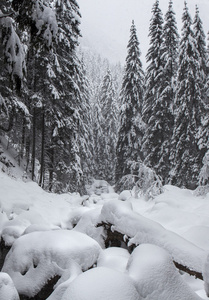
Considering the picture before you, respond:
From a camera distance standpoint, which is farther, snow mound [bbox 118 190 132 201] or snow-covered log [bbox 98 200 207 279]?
snow mound [bbox 118 190 132 201]

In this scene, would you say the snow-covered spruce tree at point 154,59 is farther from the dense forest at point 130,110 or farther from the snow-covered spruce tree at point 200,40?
the snow-covered spruce tree at point 200,40

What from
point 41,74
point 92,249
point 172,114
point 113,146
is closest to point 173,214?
point 92,249

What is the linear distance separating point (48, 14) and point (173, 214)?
5.53 meters

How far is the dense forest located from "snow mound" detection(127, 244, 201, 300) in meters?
6.47

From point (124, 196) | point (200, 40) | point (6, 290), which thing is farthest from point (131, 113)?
point (6, 290)

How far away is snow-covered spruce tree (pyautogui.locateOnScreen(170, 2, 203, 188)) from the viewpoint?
1886cm

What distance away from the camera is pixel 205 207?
684 cm

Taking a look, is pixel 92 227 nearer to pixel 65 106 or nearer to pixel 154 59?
pixel 65 106

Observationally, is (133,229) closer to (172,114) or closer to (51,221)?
(51,221)

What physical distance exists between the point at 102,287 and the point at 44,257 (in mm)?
1553

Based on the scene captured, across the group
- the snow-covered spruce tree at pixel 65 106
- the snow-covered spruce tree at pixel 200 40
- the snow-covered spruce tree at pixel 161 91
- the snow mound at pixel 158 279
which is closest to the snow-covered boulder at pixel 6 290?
the snow mound at pixel 158 279

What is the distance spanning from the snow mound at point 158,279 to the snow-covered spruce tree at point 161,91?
56.5 feet

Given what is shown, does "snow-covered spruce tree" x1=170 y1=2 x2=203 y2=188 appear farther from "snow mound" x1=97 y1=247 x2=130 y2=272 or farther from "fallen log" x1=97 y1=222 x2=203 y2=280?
"snow mound" x1=97 y1=247 x2=130 y2=272

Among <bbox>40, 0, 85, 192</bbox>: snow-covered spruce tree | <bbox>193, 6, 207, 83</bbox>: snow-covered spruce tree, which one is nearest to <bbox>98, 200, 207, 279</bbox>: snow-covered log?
<bbox>40, 0, 85, 192</bbox>: snow-covered spruce tree
